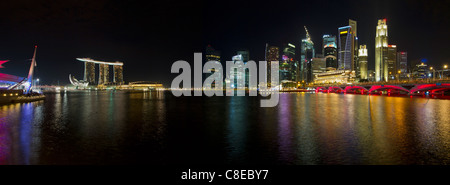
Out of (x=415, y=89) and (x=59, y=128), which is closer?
(x=59, y=128)

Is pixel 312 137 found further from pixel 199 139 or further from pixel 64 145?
pixel 64 145

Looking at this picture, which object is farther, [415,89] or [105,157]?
[415,89]

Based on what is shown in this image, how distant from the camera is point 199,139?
48.9 feet

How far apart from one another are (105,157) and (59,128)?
997cm
